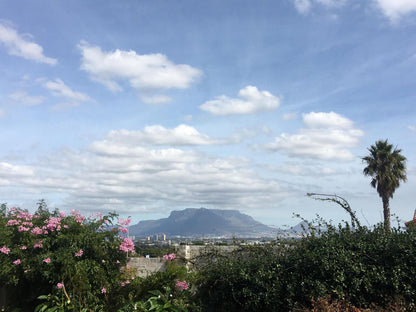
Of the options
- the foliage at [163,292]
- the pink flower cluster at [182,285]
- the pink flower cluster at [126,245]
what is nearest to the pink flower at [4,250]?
the pink flower cluster at [126,245]

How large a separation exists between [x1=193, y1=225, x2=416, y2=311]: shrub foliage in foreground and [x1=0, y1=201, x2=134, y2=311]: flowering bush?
226 centimetres

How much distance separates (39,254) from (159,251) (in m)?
2.73

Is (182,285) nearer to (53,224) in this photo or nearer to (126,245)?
(126,245)

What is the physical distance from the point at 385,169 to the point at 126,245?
23467 mm

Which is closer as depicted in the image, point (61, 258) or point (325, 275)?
point (325, 275)

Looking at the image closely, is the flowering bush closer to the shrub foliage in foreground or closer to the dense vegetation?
the dense vegetation

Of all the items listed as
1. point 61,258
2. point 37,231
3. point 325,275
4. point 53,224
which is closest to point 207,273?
point 325,275

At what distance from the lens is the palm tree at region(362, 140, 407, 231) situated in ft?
89.3

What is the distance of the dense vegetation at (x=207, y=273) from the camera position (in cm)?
709

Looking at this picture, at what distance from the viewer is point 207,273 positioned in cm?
874

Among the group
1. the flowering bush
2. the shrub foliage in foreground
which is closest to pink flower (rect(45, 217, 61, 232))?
the flowering bush

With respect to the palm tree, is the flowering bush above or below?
below

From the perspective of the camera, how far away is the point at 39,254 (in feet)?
27.6

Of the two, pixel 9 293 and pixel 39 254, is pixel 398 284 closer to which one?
pixel 39 254
